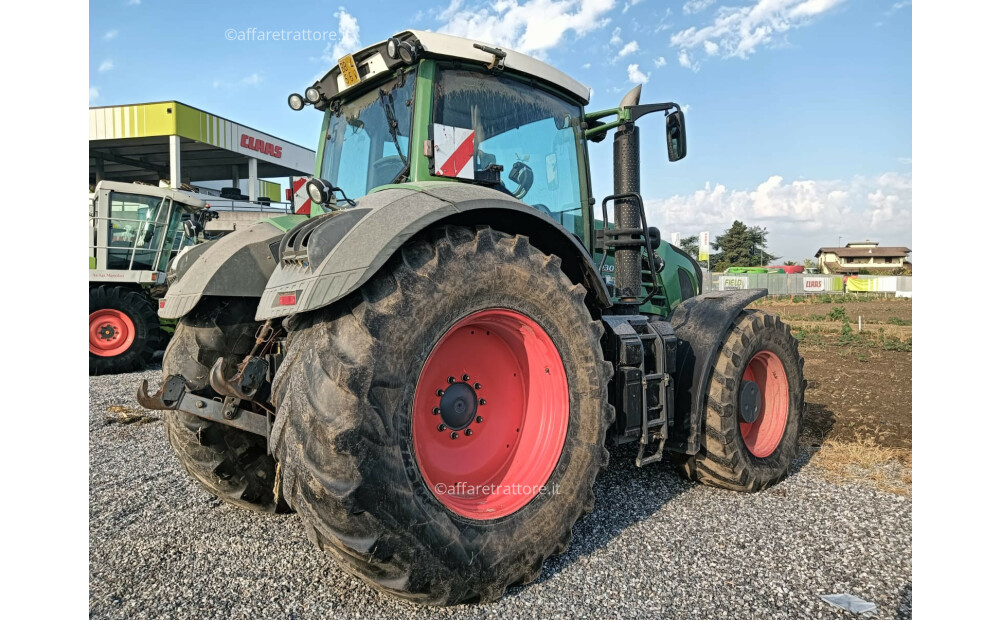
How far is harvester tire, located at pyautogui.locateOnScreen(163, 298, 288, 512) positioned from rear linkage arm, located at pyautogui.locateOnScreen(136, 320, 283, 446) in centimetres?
40

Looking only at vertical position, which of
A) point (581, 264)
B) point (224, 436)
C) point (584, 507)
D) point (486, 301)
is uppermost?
point (581, 264)

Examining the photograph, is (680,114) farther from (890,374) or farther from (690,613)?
(890,374)

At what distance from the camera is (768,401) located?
436 cm

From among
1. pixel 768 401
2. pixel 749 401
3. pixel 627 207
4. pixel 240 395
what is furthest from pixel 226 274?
pixel 768 401

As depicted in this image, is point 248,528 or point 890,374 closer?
point 248,528

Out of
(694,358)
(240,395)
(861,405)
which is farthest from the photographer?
(861,405)

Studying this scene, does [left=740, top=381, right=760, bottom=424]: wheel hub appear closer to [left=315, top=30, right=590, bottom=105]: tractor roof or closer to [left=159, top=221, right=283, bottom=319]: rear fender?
[left=315, top=30, right=590, bottom=105]: tractor roof

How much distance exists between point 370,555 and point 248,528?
1407mm

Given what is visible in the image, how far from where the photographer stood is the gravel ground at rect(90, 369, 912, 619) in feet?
8.09

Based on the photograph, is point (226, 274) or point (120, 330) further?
point (120, 330)

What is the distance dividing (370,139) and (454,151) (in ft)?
2.53

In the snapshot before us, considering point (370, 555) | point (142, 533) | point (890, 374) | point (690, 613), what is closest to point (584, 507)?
point (690, 613)

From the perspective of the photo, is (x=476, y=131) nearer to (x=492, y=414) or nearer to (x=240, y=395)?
(x=492, y=414)

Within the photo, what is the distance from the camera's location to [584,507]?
2.79 metres
